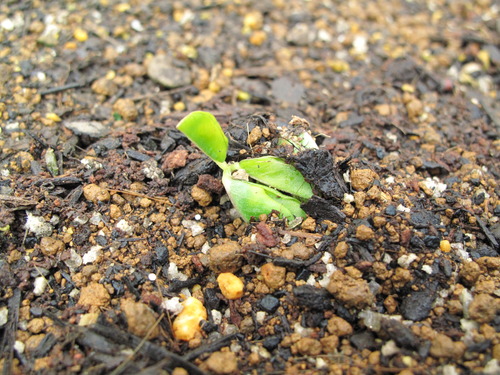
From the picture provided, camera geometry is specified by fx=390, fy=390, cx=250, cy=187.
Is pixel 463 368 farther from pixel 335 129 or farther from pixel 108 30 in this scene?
pixel 108 30

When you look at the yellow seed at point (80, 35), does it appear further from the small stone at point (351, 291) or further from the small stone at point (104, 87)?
the small stone at point (351, 291)

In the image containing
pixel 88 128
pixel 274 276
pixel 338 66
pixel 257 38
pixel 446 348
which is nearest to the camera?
pixel 446 348

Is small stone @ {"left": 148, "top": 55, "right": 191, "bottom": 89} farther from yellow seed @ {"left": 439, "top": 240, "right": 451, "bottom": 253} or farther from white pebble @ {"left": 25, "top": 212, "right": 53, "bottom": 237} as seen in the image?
yellow seed @ {"left": 439, "top": 240, "right": 451, "bottom": 253}

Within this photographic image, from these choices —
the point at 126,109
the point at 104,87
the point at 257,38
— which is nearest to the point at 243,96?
the point at 257,38

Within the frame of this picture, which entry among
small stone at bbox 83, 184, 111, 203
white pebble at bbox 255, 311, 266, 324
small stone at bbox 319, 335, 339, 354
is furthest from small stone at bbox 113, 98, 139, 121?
small stone at bbox 319, 335, 339, 354

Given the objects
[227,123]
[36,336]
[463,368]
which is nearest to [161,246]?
[36,336]

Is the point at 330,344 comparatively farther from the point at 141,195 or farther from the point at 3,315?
the point at 3,315
